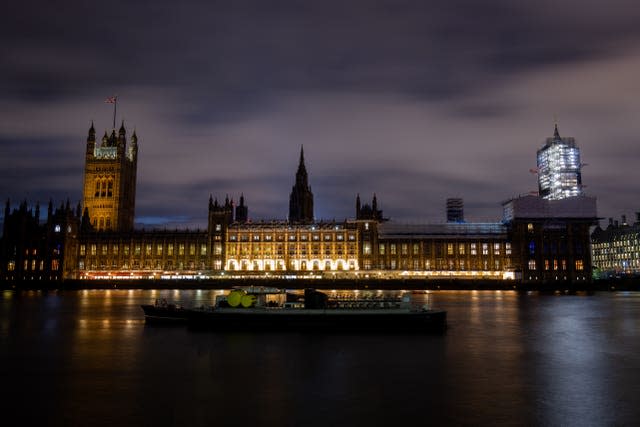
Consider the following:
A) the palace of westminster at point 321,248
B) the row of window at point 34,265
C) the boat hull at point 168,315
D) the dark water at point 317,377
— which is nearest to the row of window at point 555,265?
the palace of westminster at point 321,248

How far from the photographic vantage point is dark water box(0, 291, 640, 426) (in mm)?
21750

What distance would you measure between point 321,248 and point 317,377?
142 m

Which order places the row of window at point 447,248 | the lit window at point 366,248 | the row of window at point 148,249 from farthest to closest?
the row of window at point 148,249
the lit window at point 366,248
the row of window at point 447,248

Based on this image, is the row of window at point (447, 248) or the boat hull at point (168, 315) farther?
the row of window at point (447, 248)

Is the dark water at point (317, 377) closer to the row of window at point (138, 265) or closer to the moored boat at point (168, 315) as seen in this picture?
the moored boat at point (168, 315)

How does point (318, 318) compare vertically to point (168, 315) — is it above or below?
above

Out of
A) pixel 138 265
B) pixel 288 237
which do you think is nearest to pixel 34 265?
pixel 138 265

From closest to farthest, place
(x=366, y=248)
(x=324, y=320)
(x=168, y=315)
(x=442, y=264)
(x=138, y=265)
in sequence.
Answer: (x=324, y=320) < (x=168, y=315) < (x=442, y=264) < (x=366, y=248) < (x=138, y=265)

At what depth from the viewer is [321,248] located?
170750 mm

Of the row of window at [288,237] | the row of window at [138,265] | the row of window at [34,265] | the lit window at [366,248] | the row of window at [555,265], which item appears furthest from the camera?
the row of window at [138,265]

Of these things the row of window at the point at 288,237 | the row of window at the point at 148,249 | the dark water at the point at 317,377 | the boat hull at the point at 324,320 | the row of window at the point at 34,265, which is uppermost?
the row of window at the point at 288,237

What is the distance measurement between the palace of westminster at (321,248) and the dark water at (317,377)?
392 ft

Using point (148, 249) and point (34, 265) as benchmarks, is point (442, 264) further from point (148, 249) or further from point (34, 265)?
point (34, 265)

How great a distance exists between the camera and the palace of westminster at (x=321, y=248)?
165875 mm
